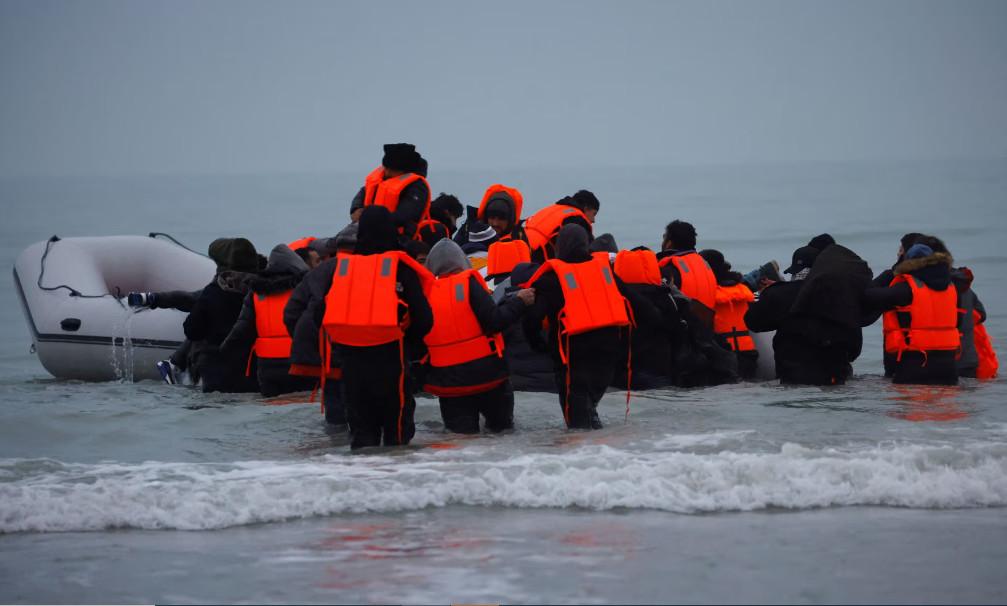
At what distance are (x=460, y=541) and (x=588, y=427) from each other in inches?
79.9

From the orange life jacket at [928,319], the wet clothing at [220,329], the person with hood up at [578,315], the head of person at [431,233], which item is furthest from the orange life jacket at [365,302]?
the orange life jacket at [928,319]

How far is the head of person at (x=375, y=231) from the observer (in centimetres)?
599

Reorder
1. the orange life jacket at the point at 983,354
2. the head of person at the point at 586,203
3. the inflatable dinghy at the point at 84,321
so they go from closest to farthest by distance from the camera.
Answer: the orange life jacket at the point at 983,354 < the head of person at the point at 586,203 < the inflatable dinghy at the point at 84,321

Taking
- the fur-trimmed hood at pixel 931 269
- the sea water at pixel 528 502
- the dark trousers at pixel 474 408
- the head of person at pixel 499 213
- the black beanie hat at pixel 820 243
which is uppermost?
the head of person at pixel 499 213

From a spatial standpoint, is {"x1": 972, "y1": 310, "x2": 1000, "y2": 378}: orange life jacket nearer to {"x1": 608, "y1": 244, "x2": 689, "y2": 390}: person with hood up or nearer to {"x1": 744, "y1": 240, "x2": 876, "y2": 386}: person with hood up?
{"x1": 744, "y1": 240, "x2": 876, "y2": 386}: person with hood up

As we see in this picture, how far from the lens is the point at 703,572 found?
4512 millimetres

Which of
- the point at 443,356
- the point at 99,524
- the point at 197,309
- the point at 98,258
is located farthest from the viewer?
the point at 98,258

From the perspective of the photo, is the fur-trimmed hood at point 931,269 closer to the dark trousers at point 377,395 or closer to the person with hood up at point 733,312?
the person with hood up at point 733,312

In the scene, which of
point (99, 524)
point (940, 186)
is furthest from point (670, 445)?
point (940, 186)

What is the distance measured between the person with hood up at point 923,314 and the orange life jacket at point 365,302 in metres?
3.48

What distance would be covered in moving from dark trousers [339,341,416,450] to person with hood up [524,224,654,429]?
86 centimetres

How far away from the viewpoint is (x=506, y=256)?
26.0 feet

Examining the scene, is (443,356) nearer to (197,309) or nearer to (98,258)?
(197,309)

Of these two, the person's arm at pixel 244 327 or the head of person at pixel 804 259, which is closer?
the person's arm at pixel 244 327
